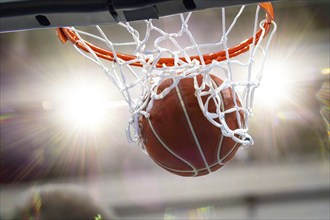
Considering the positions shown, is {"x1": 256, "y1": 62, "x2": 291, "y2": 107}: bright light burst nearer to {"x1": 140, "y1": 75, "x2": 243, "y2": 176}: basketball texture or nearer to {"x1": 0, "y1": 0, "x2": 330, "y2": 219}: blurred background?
{"x1": 0, "y1": 0, "x2": 330, "y2": 219}: blurred background

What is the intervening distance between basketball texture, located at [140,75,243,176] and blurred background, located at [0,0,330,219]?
3.68 ft

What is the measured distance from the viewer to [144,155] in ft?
8.13

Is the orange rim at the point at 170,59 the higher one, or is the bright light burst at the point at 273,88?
the orange rim at the point at 170,59

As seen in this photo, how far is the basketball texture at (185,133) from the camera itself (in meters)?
0.83

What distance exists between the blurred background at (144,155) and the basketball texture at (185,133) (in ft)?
3.68

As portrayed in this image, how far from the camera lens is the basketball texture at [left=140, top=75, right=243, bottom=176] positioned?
833mm

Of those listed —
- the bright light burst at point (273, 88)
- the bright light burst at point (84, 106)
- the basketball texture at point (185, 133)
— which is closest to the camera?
the basketball texture at point (185, 133)

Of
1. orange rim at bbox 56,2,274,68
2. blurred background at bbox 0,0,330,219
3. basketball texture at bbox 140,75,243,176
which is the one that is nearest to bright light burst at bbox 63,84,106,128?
blurred background at bbox 0,0,330,219

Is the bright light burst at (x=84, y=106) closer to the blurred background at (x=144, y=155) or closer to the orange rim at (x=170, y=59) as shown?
the blurred background at (x=144, y=155)

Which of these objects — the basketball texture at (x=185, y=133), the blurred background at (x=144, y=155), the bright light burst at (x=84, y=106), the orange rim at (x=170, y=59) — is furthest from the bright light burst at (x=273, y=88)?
the basketball texture at (x=185, y=133)

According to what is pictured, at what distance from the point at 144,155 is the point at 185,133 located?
65.7 inches

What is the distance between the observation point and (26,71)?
6.32ft

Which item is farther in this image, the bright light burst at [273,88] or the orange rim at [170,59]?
the bright light burst at [273,88]

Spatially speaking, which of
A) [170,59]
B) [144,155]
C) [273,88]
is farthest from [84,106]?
[170,59]
